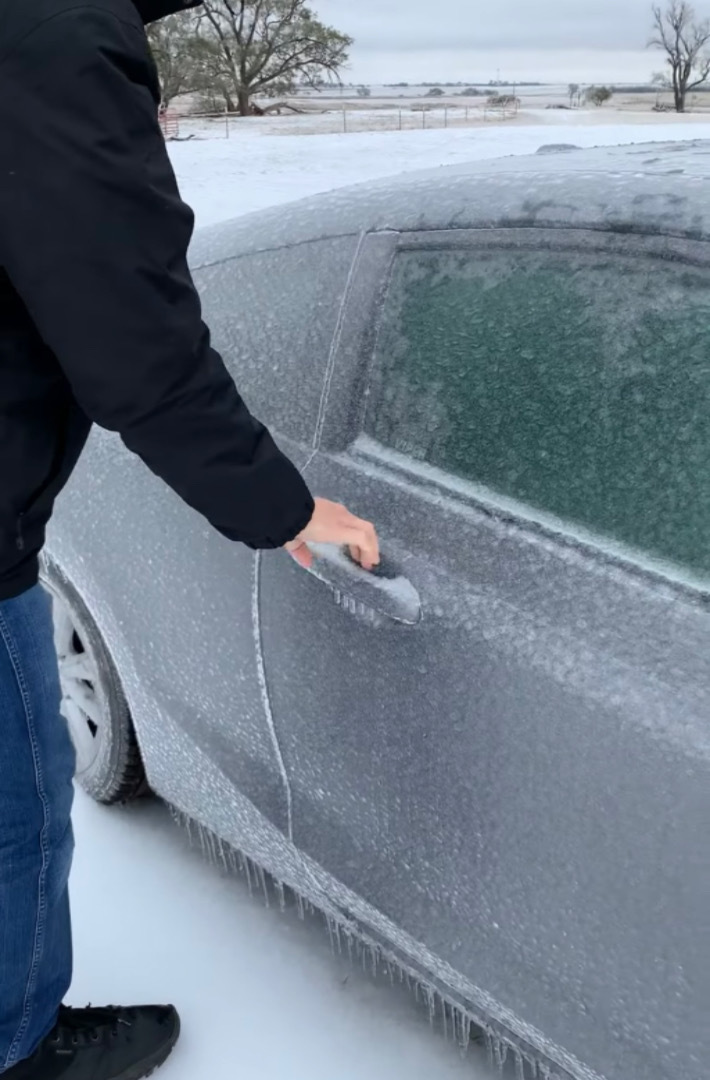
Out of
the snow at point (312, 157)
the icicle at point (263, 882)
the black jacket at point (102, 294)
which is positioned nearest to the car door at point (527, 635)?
the black jacket at point (102, 294)

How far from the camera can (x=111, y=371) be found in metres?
1.14

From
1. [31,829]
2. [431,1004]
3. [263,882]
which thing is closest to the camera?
[31,829]

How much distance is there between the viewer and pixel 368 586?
4.97 feet

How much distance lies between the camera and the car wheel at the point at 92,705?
2.24 m

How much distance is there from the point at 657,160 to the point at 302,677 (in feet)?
3.07

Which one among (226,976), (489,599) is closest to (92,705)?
(226,976)

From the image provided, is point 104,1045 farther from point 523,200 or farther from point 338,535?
point 523,200

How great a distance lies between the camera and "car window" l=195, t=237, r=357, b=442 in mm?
1712

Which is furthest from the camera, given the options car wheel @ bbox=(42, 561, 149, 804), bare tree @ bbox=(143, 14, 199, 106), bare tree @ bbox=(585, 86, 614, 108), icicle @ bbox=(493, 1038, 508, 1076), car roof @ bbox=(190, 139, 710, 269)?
bare tree @ bbox=(585, 86, 614, 108)

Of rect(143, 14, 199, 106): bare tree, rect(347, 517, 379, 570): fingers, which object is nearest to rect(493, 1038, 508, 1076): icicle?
rect(347, 517, 379, 570): fingers

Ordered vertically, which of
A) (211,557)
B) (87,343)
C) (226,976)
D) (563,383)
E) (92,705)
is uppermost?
(87,343)

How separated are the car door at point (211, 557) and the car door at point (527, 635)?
8 cm

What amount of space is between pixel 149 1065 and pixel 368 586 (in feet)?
3.31

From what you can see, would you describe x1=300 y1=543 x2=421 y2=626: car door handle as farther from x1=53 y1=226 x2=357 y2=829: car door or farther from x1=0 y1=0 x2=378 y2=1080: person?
x1=53 y1=226 x2=357 y2=829: car door
